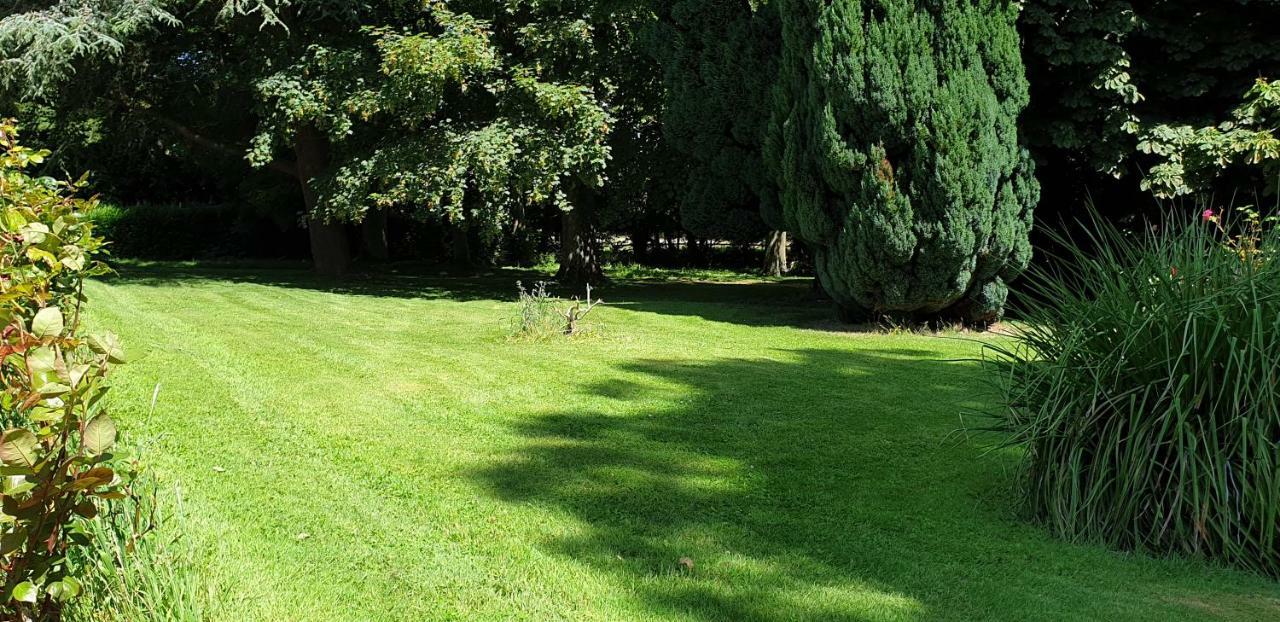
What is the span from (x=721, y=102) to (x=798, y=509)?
946 cm

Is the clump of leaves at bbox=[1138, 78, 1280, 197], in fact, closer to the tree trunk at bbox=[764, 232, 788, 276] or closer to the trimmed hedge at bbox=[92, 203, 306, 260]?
the tree trunk at bbox=[764, 232, 788, 276]

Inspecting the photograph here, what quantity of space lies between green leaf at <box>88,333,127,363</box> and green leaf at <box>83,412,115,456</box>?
151mm

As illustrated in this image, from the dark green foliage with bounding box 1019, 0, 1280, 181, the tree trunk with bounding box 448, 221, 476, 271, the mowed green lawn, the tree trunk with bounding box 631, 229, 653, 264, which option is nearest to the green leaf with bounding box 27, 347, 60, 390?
the mowed green lawn

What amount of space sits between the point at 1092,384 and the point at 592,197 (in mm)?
13435

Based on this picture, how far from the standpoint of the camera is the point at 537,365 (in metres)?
8.20

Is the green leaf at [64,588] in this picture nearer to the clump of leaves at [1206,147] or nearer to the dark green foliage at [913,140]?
the dark green foliage at [913,140]

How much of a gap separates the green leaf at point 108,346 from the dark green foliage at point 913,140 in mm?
8835

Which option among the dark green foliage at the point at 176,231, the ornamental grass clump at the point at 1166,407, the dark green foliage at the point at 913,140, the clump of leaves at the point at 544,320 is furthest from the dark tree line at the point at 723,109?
the dark green foliage at the point at 176,231

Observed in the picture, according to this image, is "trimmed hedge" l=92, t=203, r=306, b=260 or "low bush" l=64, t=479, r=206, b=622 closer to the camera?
"low bush" l=64, t=479, r=206, b=622

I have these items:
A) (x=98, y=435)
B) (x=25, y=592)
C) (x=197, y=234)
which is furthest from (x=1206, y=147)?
(x=197, y=234)

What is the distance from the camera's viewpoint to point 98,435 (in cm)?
231

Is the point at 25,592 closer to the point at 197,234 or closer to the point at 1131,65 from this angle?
the point at 1131,65

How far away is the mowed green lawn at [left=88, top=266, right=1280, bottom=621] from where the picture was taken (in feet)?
11.4

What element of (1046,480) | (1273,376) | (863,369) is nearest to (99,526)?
(1046,480)
